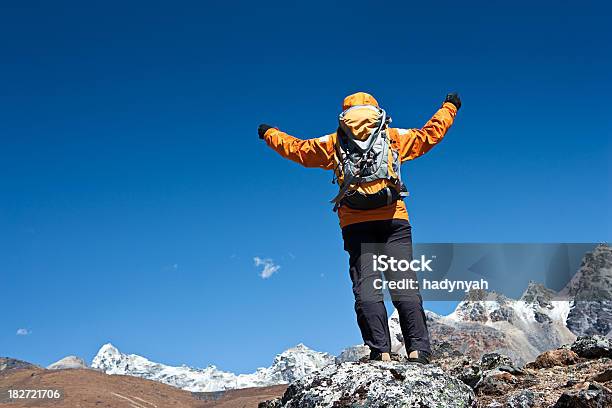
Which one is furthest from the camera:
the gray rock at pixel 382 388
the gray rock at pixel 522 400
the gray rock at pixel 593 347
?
the gray rock at pixel 593 347

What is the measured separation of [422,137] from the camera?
6.94m

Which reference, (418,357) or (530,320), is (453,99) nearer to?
(418,357)

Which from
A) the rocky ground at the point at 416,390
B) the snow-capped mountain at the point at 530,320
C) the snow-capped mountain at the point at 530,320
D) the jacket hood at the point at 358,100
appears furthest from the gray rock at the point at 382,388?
the snow-capped mountain at the point at 530,320

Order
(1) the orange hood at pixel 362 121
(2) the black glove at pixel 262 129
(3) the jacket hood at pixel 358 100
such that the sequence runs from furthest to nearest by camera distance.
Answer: (2) the black glove at pixel 262 129 < (3) the jacket hood at pixel 358 100 < (1) the orange hood at pixel 362 121

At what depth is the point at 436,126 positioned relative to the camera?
7.02m

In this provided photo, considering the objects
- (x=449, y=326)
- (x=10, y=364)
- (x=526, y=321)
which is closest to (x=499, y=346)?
(x=449, y=326)

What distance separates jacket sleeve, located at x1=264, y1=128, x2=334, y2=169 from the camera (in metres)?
6.87

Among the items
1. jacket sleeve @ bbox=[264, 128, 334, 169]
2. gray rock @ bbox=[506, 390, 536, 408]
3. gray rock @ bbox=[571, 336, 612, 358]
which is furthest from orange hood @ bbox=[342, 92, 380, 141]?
gray rock @ bbox=[571, 336, 612, 358]

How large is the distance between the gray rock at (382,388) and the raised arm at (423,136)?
90.9 inches

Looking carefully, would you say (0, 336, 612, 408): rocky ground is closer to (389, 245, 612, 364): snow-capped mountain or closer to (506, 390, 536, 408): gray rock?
(506, 390, 536, 408): gray rock

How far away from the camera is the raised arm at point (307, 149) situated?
6.87 meters

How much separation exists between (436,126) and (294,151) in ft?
4.90

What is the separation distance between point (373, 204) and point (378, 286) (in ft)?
2.52

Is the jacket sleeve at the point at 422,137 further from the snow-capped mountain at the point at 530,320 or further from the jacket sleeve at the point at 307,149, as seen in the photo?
the snow-capped mountain at the point at 530,320
